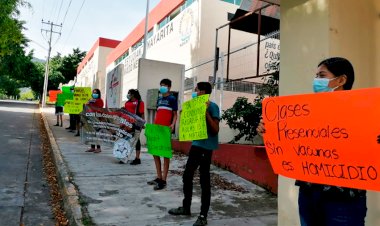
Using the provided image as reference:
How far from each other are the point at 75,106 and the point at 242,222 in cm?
853

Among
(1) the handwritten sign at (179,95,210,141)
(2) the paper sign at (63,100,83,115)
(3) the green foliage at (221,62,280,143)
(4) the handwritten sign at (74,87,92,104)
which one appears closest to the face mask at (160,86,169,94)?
(1) the handwritten sign at (179,95,210,141)

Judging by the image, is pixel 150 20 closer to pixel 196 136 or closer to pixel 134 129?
pixel 134 129

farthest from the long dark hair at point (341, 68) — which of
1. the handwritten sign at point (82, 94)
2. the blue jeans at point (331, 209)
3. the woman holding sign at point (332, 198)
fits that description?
the handwritten sign at point (82, 94)

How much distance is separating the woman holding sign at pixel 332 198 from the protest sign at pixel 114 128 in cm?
549

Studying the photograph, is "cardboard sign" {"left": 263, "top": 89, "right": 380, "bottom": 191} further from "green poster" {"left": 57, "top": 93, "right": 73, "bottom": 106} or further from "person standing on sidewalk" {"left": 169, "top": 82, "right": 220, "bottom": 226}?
"green poster" {"left": 57, "top": 93, "right": 73, "bottom": 106}

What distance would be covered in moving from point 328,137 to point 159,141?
3882 mm

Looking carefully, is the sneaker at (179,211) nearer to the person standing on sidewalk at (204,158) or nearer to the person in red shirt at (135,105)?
the person standing on sidewalk at (204,158)

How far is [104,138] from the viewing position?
8.27 meters

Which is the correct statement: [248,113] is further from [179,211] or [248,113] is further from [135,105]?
[179,211]

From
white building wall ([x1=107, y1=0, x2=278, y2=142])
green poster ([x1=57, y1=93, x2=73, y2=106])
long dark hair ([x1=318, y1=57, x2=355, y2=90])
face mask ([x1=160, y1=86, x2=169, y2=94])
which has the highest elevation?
white building wall ([x1=107, y1=0, x2=278, y2=142])

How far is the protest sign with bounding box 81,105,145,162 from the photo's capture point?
7566mm

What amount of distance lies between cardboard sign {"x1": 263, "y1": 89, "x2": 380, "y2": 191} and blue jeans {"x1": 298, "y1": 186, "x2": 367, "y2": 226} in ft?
0.28

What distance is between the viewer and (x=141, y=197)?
5219mm

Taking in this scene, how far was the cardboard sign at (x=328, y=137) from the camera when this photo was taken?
75.1 inches
